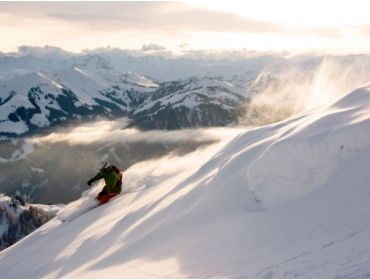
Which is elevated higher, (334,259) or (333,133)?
(333,133)

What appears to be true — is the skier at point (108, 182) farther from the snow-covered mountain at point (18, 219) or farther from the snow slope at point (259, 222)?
the snow-covered mountain at point (18, 219)

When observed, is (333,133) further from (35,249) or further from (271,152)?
(35,249)

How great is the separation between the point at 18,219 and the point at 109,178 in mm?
142286

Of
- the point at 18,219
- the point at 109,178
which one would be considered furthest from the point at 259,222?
the point at 18,219

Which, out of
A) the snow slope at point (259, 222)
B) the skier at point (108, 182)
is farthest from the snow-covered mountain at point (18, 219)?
the snow slope at point (259, 222)

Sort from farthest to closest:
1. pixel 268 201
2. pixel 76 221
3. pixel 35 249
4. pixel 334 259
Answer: pixel 76 221 < pixel 35 249 < pixel 268 201 < pixel 334 259

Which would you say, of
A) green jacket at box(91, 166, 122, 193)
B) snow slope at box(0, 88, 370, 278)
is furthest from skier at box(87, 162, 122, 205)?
snow slope at box(0, 88, 370, 278)

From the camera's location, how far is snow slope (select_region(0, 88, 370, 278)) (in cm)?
899

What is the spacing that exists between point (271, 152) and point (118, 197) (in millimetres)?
10693

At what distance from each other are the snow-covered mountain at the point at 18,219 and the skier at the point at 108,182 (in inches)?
5220

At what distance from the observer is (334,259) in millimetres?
8281

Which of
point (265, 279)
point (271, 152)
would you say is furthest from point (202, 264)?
point (271, 152)

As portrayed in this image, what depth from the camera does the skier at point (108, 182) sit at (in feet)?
71.9

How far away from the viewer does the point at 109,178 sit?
21875 millimetres
